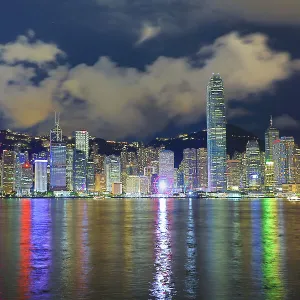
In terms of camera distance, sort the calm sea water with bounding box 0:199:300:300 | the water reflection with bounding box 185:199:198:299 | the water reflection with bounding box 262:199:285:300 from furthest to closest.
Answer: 1. the water reflection with bounding box 185:199:198:299
2. the calm sea water with bounding box 0:199:300:300
3. the water reflection with bounding box 262:199:285:300

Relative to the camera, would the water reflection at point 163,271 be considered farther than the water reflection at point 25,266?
No

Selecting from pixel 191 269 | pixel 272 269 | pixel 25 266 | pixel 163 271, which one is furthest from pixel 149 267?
pixel 25 266

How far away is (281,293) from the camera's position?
81.5 feet

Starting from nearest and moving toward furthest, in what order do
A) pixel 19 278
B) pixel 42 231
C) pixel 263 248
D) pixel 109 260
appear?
pixel 19 278
pixel 109 260
pixel 263 248
pixel 42 231

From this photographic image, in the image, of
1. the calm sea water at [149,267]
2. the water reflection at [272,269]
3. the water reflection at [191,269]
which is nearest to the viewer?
the water reflection at [272,269]

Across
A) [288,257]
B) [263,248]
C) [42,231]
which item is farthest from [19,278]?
[42,231]

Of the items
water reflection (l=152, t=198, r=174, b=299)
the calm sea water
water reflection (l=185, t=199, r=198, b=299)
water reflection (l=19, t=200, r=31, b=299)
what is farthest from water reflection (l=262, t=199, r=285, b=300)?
water reflection (l=19, t=200, r=31, b=299)

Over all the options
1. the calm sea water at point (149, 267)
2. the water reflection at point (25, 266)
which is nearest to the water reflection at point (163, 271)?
the calm sea water at point (149, 267)

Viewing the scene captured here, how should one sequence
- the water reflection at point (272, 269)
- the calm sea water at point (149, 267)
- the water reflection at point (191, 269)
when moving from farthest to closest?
1. the water reflection at point (191, 269)
2. the calm sea water at point (149, 267)
3. the water reflection at point (272, 269)

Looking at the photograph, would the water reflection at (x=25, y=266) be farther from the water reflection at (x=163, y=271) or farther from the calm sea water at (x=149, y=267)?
the water reflection at (x=163, y=271)

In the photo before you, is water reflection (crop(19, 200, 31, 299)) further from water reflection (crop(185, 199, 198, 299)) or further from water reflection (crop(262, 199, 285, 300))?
water reflection (crop(262, 199, 285, 300))

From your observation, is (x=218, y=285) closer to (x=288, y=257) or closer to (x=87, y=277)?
(x=87, y=277)

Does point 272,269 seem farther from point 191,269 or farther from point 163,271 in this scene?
point 163,271

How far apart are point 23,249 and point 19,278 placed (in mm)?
13721
